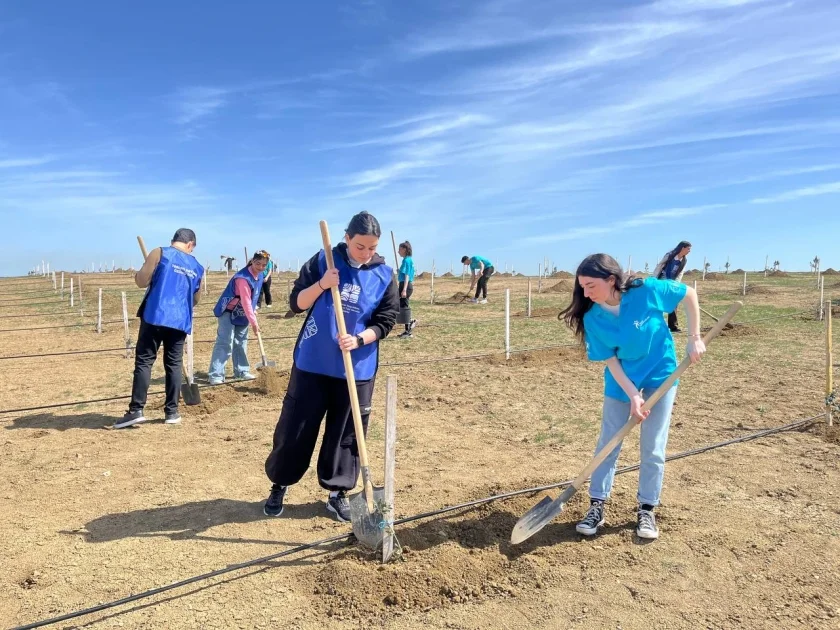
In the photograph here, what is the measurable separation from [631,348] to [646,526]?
104cm

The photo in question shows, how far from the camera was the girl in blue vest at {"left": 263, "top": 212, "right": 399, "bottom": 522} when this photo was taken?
A: 311 centimetres

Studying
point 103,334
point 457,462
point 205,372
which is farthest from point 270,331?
point 457,462

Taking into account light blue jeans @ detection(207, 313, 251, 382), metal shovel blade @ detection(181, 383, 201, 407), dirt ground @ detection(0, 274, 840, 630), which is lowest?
dirt ground @ detection(0, 274, 840, 630)

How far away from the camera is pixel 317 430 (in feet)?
11.0

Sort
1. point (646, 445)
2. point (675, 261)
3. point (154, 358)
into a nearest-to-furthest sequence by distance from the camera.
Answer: point (646, 445)
point (154, 358)
point (675, 261)

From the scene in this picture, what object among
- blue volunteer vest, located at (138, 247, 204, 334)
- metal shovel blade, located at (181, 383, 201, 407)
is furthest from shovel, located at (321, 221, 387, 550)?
metal shovel blade, located at (181, 383, 201, 407)

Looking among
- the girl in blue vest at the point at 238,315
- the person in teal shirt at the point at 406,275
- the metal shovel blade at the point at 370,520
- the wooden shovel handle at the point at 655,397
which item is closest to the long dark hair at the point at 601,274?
the wooden shovel handle at the point at 655,397

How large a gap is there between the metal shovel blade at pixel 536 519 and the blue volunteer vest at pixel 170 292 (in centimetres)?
369

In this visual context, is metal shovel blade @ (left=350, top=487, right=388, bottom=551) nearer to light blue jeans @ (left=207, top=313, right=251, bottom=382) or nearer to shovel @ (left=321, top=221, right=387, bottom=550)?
shovel @ (left=321, top=221, right=387, bottom=550)

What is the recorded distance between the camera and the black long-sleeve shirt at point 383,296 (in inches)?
125

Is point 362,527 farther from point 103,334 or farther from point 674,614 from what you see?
point 103,334

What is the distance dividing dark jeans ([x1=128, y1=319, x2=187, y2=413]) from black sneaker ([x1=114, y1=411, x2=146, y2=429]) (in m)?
0.05

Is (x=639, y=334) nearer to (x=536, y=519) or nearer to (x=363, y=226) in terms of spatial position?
(x=536, y=519)

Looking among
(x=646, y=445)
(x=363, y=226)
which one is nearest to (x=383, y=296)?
(x=363, y=226)
